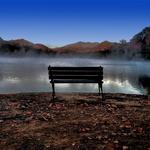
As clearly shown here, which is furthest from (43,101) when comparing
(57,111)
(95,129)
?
(95,129)

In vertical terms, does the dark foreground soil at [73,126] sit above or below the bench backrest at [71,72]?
below

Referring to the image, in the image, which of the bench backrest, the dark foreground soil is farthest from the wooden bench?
the dark foreground soil

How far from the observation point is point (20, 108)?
43.0ft

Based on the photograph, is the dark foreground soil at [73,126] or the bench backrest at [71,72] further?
the bench backrest at [71,72]

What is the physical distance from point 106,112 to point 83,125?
7.93ft

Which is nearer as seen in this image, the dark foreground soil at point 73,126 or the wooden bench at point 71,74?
the dark foreground soil at point 73,126

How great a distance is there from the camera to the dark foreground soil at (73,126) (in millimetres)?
8242

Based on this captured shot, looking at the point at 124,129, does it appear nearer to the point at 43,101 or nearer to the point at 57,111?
the point at 57,111

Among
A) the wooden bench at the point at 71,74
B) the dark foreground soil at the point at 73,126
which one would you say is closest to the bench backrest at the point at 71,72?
the wooden bench at the point at 71,74

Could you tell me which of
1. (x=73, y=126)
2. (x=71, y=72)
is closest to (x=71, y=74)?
(x=71, y=72)

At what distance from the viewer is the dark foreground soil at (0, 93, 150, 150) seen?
8242mm

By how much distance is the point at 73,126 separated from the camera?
1002 centimetres

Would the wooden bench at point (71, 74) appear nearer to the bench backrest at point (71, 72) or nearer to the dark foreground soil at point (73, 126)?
the bench backrest at point (71, 72)

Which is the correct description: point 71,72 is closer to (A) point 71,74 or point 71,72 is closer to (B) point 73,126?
(A) point 71,74
